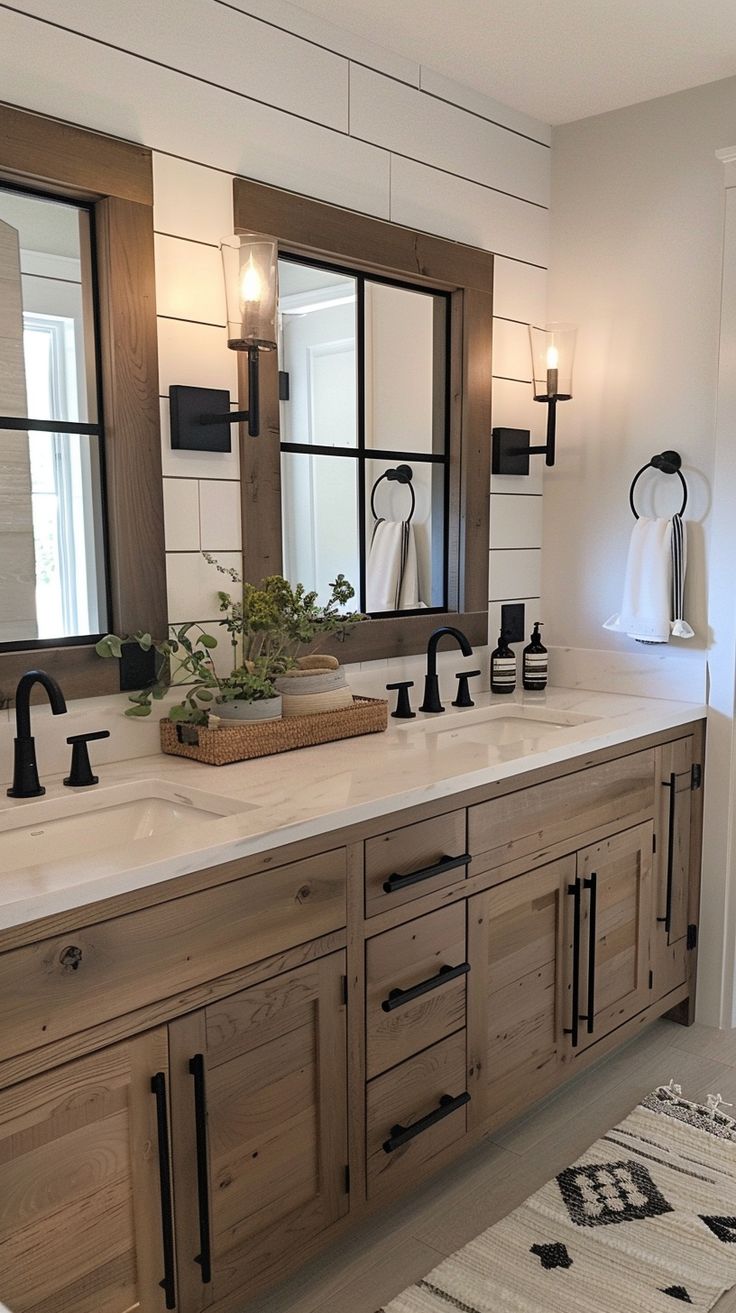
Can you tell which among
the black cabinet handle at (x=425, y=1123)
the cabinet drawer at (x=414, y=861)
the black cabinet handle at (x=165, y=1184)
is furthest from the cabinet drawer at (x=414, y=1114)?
the black cabinet handle at (x=165, y=1184)

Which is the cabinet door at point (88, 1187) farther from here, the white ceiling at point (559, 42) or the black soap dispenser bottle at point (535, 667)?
the white ceiling at point (559, 42)

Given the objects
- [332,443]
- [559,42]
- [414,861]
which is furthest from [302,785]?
[559,42]

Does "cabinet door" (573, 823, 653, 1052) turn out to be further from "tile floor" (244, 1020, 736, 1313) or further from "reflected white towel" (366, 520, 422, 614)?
"reflected white towel" (366, 520, 422, 614)

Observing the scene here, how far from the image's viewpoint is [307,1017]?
178 cm

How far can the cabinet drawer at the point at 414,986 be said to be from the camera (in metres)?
1.92

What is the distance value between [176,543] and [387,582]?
0.74 meters

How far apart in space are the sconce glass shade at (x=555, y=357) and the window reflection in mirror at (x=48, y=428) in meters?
1.34

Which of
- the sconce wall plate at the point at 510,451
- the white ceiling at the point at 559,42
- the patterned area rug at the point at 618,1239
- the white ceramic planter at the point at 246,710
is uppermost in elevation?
the white ceiling at the point at 559,42

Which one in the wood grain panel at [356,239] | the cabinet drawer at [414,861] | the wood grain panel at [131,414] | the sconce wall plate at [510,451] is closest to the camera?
the cabinet drawer at [414,861]

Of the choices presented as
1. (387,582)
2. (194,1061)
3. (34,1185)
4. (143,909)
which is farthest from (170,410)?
(34,1185)

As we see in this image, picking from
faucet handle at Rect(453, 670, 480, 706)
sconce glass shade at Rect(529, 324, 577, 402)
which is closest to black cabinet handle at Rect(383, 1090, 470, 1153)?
faucet handle at Rect(453, 670, 480, 706)

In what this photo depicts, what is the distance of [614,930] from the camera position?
8.46 feet

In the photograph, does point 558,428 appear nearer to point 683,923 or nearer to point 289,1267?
point 683,923

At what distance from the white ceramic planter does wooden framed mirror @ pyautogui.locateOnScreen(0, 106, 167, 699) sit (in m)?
0.22
